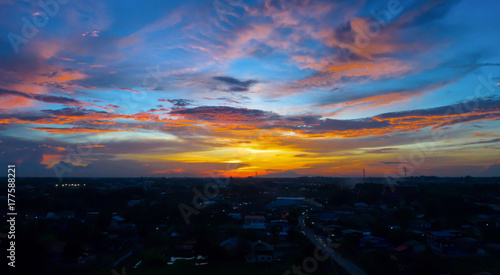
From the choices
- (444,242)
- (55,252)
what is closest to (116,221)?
(55,252)

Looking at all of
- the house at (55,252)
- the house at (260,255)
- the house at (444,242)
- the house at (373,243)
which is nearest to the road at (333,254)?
the house at (373,243)

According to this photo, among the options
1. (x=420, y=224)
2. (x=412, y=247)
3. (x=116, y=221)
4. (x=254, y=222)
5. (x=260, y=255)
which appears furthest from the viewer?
(x=254, y=222)

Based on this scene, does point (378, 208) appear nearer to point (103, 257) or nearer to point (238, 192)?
point (238, 192)

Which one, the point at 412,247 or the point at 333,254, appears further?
the point at 412,247

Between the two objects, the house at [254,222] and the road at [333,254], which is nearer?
the road at [333,254]

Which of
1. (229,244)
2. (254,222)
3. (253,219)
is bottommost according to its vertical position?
(254,222)

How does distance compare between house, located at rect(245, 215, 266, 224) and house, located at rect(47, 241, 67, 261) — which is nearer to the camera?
house, located at rect(47, 241, 67, 261)

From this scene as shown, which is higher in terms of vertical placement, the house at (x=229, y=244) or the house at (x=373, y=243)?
the house at (x=229, y=244)

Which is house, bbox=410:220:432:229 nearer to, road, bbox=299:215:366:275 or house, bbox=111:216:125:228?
road, bbox=299:215:366:275

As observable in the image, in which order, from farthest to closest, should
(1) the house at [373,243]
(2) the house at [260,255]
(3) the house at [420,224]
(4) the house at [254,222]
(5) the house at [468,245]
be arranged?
1. (4) the house at [254,222]
2. (3) the house at [420,224]
3. (1) the house at [373,243]
4. (5) the house at [468,245]
5. (2) the house at [260,255]

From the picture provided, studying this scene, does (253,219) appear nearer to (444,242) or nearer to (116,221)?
(116,221)

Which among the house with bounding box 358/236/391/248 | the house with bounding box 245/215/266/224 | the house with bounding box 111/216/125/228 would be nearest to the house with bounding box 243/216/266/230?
the house with bounding box 245/215/266/224

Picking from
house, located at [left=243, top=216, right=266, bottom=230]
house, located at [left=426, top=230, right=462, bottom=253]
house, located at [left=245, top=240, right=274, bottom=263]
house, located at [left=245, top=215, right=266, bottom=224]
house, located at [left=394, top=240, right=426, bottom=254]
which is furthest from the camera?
house, located at [left=245, top=215, right=266, bottom=224]

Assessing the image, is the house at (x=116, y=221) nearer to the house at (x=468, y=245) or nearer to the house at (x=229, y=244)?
the house at (x=229, y=244)
